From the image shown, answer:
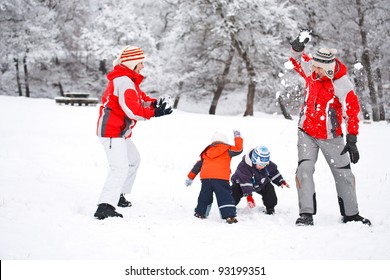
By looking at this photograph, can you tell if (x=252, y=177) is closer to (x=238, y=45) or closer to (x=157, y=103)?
(x=157, y=103)

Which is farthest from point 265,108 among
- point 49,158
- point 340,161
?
point 340,161

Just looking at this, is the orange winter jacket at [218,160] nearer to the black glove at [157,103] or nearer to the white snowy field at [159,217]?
the white snowy field at [159,217]

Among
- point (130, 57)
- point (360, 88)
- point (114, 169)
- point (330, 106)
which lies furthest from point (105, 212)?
point (360, 88)

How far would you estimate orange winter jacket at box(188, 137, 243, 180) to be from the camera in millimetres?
5227

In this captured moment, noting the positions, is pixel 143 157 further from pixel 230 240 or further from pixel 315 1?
pixel 315 1

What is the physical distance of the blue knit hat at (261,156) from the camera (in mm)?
5531

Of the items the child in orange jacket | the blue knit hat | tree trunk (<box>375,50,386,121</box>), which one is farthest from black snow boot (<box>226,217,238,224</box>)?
tree trunk (<box>375,50,386,121</box>)

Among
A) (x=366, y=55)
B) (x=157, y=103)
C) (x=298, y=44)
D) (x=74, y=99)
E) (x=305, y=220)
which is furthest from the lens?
(x=74, y=99)

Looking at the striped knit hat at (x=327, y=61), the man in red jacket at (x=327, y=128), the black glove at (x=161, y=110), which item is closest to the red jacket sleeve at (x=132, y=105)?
the black glove at (x=161, y=110)

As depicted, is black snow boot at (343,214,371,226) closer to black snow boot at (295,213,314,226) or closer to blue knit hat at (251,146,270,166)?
black snow boot at (295,213,314,226)

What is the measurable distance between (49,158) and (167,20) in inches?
1207

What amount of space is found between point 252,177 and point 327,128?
1406mm

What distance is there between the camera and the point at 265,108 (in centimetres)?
2969

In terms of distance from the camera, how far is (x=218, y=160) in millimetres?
5320
